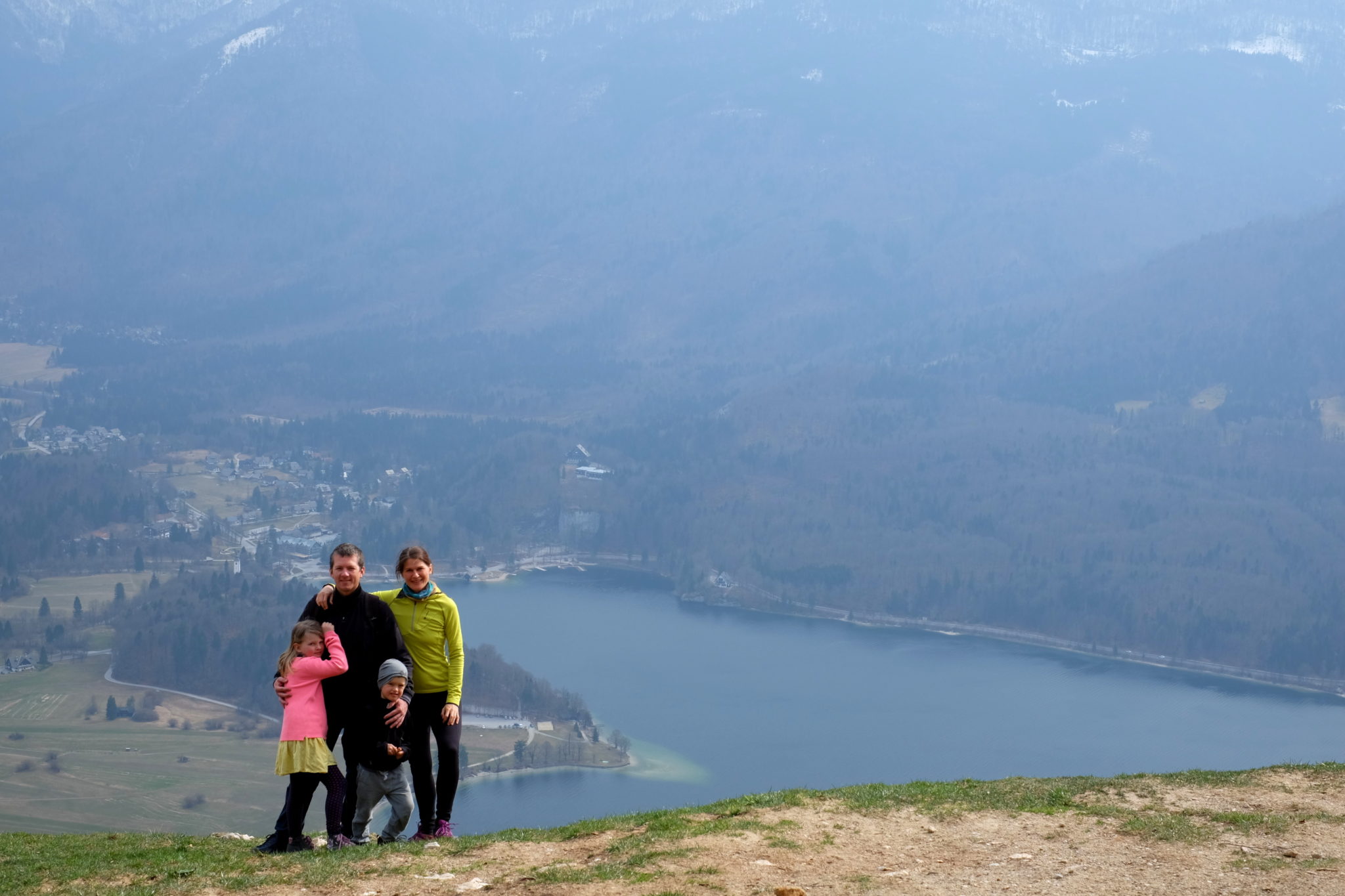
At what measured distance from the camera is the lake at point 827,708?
74.8 m

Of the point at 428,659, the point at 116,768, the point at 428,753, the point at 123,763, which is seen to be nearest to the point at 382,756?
the point at 428,753

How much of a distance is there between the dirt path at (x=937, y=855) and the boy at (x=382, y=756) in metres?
0.63

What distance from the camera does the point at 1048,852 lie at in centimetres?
1176

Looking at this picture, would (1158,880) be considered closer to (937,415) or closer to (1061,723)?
(1061,723)

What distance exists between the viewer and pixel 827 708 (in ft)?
299

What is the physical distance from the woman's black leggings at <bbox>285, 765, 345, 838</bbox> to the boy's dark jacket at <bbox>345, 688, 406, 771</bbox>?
27 centimetres

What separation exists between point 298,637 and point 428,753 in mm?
1634

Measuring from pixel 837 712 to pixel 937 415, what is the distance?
91.3m

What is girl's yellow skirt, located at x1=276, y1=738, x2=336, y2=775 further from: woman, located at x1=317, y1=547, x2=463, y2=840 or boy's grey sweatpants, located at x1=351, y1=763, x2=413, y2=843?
woman, located at x1=317, y1=547, x2=463, y2=840

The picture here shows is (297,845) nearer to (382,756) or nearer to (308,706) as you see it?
(382,756)

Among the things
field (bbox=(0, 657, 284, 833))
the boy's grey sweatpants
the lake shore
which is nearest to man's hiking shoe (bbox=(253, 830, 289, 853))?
the boy's grey sweatpants

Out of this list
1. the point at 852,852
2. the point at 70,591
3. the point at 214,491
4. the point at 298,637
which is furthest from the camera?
the point at 214,491

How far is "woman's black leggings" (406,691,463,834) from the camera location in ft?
39.0

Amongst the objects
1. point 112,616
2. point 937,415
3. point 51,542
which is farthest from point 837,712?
point 937,415
